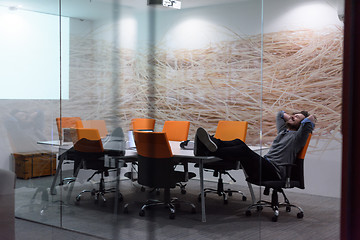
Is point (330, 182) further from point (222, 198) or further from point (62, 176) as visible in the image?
point (62, 176)

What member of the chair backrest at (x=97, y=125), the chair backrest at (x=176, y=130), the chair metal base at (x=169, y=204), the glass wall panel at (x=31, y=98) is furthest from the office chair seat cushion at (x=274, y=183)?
the glass wall panel at (x=31, y=98)

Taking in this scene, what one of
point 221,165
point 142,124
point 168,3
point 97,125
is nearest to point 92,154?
point 97,125

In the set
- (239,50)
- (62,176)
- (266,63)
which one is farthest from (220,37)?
(62,176)

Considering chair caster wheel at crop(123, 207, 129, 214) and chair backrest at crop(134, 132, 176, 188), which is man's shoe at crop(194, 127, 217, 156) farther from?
chair caster wheel at crop(123, 207, 129, 214)

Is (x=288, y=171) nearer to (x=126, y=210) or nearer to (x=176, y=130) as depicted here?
(x=176, y=130)

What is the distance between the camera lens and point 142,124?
11.8 ft

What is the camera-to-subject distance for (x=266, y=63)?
3295mm

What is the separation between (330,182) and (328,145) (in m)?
0.27

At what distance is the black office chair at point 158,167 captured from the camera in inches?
137

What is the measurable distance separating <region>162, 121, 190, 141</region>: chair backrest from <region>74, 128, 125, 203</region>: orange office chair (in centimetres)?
60

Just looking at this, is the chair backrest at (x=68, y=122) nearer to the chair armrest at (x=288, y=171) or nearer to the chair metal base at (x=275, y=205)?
the chair metal base at (x=275, y=205)

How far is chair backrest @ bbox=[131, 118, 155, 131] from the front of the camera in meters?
3.54

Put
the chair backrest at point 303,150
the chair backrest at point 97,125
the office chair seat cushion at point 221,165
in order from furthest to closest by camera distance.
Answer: the chair backrest at point 97,125 → the office chair seat cushion at point 221,165 → the chair backrest at point 303,150

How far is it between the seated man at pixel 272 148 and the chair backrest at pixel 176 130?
0.09 metres
